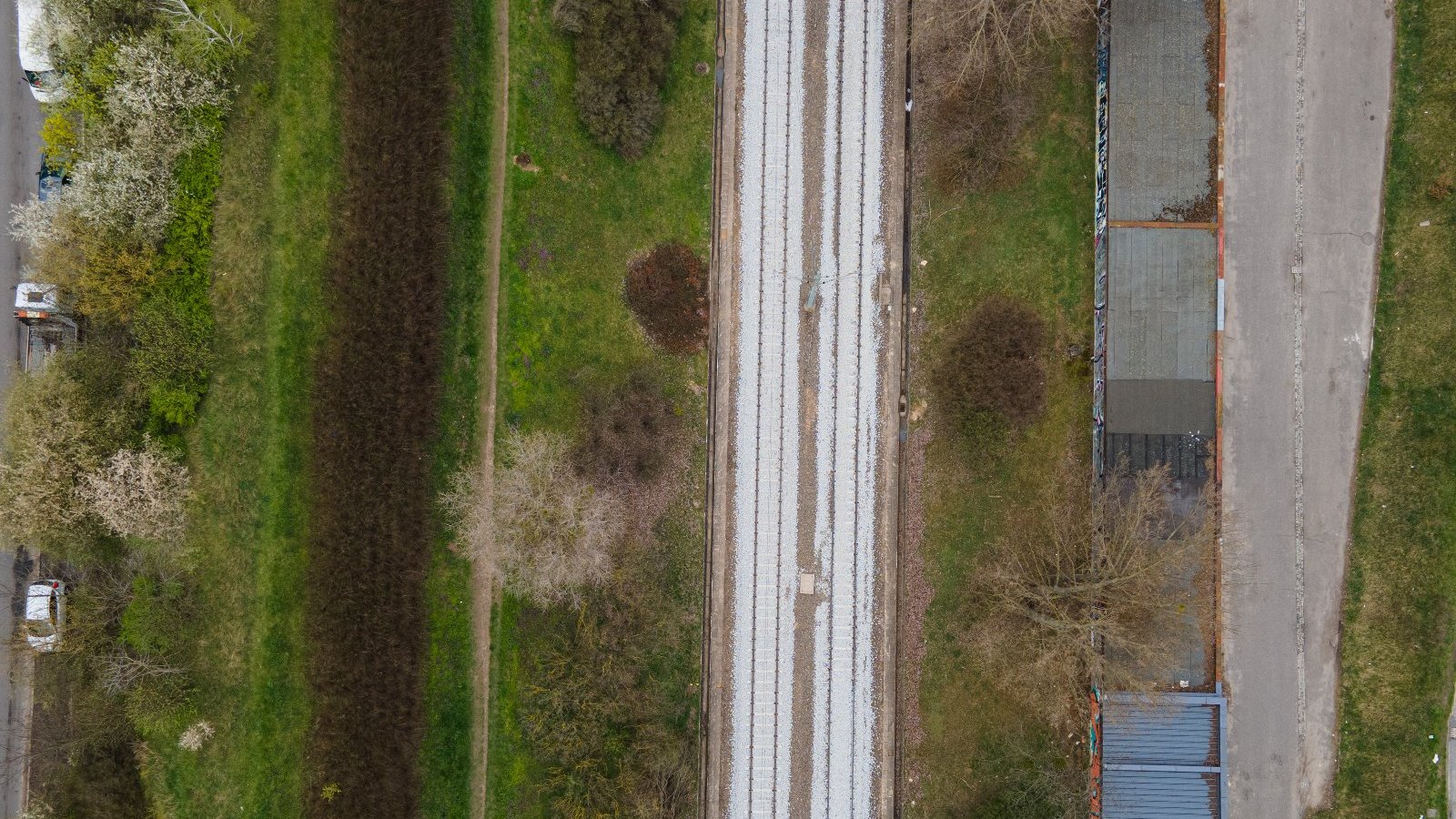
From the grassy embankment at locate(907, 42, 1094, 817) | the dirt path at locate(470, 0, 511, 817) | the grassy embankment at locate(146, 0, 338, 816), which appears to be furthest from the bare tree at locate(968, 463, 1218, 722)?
the grassy embankment at locate(146, 0, 338, 816)

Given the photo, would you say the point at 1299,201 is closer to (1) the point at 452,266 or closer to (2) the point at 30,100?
(1) the point at 452,266

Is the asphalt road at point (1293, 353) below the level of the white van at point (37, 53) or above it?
below

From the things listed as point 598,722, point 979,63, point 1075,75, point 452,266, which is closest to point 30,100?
point 452,266

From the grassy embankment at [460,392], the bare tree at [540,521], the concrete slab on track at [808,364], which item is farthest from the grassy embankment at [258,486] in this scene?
the concrete slab on track at [808,364]

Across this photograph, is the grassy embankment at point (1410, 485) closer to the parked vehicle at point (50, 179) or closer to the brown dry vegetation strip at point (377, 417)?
the brown dry vegetation strip at point (377, 417)

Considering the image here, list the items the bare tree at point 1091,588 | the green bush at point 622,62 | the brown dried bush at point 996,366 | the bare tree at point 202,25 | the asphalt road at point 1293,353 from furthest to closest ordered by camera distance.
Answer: the asphalt road at point 1293,353, the brown dried bush at point 996,366, the green bush at point 622,62, the bare tree at point 202,25, the bare tree at point 1091,588
